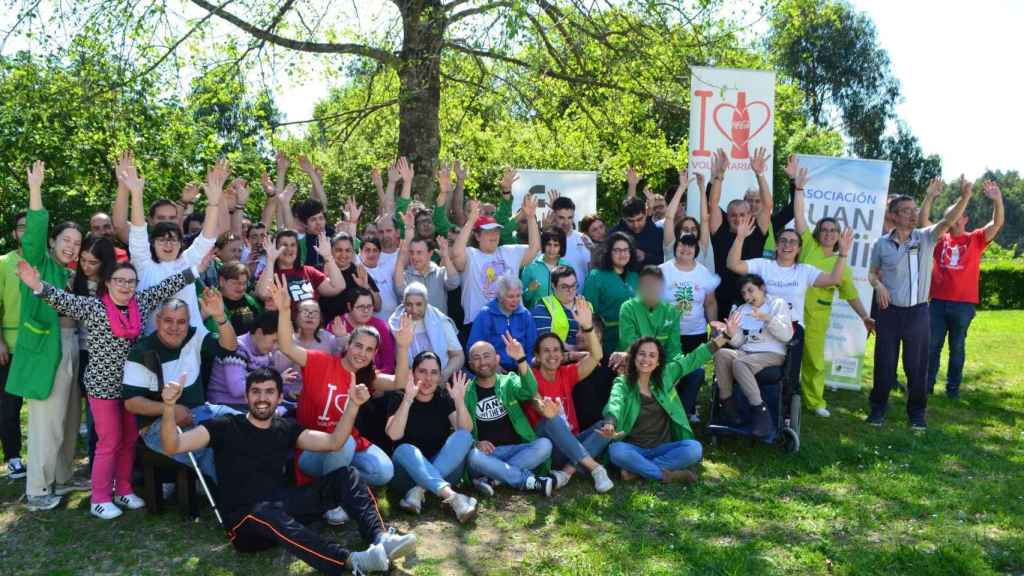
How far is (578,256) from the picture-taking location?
7930 mm

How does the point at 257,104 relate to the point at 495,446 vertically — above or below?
above

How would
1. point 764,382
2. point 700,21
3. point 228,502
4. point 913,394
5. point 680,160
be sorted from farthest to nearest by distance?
1. point 680,160
2. point 700,21
3. point 913,394
4. point 764,382
5. point 228,502

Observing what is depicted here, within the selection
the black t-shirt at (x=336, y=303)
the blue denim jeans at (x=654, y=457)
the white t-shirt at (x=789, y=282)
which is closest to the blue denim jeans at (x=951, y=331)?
the white t-shirt at (x=789, y=282)

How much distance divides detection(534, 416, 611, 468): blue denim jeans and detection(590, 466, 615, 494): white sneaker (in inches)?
5.1

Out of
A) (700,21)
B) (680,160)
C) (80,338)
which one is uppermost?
(700,21)

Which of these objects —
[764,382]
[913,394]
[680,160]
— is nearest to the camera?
[764,382]

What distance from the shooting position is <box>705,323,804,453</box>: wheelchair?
6.59 metres

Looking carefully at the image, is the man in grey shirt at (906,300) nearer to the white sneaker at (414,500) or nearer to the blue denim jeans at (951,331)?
the blue denim jeans at (951,331)

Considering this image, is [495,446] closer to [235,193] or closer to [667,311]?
[667,311]

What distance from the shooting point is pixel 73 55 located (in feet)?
28.8

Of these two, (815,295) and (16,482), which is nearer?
(16,482)

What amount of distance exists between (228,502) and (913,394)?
231 inches

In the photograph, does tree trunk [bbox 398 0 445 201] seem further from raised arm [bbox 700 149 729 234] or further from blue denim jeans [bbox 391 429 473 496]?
blue denim jeans [bbox 391 429 473 496]

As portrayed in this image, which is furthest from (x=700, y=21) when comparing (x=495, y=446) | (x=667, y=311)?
(x=495, y=446)
